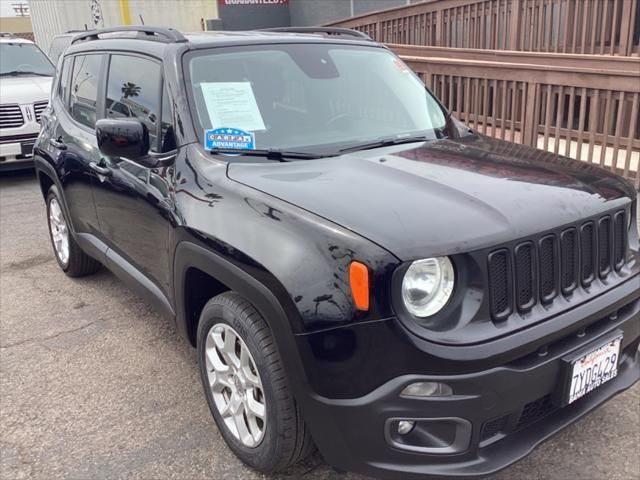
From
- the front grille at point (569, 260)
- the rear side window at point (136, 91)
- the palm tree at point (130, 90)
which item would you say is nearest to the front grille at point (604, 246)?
the front grille at point (569, 260)

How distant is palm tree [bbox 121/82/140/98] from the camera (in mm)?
3389

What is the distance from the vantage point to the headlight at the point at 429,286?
206cm

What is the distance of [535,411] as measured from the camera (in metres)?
2.31

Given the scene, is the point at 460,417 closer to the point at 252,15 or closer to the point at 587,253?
the point at 587,253

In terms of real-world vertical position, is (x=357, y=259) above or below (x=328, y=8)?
below

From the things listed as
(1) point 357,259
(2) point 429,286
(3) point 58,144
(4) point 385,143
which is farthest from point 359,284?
(3) point 58,144

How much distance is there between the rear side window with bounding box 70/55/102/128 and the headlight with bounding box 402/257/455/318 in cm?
266

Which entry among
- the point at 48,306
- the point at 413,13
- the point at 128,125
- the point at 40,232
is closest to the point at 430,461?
the point at 128,125

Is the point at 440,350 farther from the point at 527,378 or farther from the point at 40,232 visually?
the point at 40,232

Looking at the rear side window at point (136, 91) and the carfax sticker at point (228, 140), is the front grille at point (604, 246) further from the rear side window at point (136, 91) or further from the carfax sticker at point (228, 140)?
the rear side window at point (136, 91)

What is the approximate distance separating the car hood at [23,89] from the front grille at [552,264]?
7.54 meters

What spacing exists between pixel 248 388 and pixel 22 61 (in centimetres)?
863

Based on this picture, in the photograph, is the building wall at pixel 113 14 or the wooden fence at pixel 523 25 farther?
the building wall at pixel 113 14

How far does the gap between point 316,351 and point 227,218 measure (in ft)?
2.33
